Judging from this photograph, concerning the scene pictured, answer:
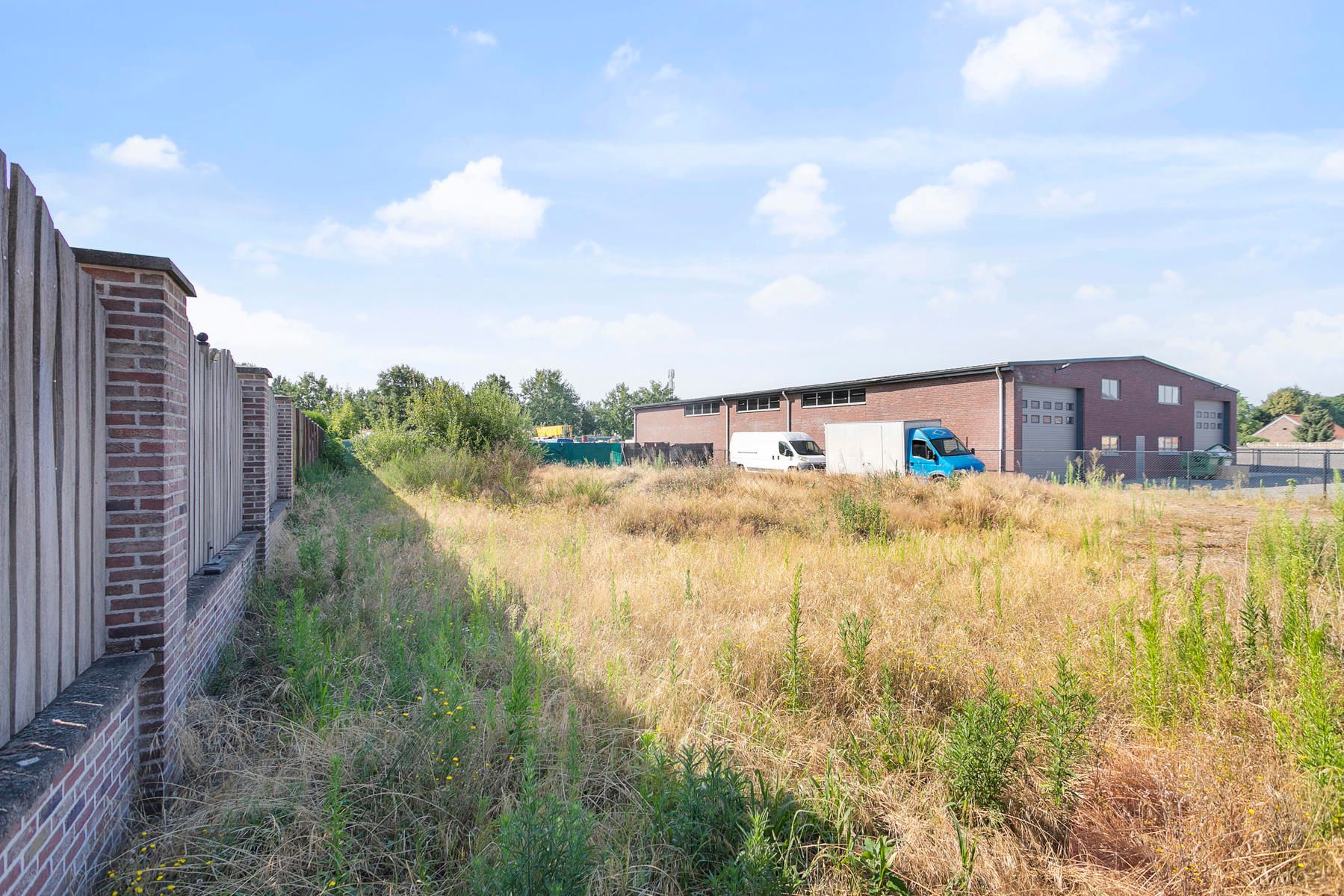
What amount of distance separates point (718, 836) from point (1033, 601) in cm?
422

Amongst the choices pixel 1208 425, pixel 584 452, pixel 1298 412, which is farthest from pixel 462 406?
pixel 1298 412

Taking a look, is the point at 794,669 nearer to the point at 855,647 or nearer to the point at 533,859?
the point at 855,647

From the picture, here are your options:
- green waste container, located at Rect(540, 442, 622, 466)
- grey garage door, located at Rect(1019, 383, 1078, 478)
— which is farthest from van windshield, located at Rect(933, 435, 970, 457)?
green waste container, located at Rect(540, 442, 622, 466)

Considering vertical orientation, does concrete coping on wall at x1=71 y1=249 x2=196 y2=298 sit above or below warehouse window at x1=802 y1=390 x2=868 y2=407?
below

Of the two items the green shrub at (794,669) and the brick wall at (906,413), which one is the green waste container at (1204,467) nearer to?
the brick wall at (906,413)

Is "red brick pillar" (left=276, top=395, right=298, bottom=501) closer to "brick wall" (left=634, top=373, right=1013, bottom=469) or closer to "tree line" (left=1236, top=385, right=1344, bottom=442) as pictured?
"brick wall" (left=634, top=373, right=1013, bottom=469)

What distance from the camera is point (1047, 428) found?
27453 millimetres

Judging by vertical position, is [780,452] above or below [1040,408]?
below

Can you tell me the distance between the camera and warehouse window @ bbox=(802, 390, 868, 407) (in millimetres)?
32062

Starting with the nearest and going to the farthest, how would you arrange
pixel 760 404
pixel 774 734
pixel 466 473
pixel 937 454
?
1. pixel 774 734
2. pixel 466 473
3. pixel 937 454
4. pixel 760 404

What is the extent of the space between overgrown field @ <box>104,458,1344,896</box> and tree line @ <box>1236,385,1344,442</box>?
8463cm

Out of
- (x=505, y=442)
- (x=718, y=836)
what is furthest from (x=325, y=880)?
(x=505, y=442)

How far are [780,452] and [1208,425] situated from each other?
79.2 feet

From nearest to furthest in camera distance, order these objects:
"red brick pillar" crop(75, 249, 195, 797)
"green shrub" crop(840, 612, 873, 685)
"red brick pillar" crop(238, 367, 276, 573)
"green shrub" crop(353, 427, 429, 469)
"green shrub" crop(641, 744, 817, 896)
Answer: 1. "green shrub" crop(641, 744, 817, 896)
2. "red brick pillar" crop(75, 249, 195, 797)
3. "green shrub" crop(840, 612, 873, 685)
4. "red brick pillar" crop(238, 367, 276, 573)
5. "green shrub" crop(353, 427, 429, 469)
